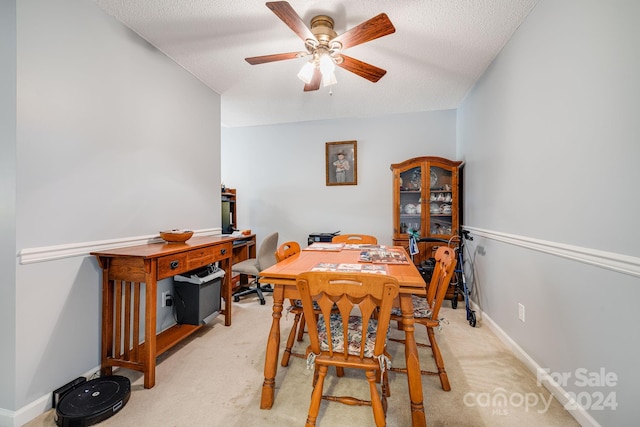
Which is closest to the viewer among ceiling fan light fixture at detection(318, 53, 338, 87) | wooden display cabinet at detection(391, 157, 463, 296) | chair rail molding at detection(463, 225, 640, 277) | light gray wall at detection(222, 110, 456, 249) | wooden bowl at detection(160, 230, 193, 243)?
chair rail molding at detection(463, 225, 640, 277)

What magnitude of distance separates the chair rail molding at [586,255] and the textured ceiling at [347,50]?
164 centimetres

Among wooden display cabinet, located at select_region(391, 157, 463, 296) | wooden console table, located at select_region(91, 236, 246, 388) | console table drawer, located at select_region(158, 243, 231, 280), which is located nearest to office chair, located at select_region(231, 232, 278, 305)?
console table drawer, located at select_region(158, 243, 231, 280)

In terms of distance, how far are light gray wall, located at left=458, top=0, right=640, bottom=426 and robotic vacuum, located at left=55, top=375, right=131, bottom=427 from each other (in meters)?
2.52

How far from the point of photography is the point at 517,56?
6.72 ft

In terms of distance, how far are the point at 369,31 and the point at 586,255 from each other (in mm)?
1770

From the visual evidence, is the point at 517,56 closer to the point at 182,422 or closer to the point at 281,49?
the point at 281,49

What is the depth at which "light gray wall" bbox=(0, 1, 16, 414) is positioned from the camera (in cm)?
141

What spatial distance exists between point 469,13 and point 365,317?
7.29ft

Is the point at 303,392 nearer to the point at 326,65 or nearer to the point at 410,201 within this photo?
the point at 326,65

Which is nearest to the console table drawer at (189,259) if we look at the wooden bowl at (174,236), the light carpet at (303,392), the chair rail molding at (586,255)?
the wooden bowl at (174,236)

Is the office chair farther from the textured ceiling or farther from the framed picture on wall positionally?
the textured ceiling

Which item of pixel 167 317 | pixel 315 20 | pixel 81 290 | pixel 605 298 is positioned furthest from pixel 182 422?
pixel 315 20

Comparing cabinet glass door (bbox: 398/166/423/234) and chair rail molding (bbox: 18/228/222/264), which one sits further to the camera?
cabinet glass door (bbox: 398/166/423/234)

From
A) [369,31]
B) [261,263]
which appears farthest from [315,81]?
[261,263]
